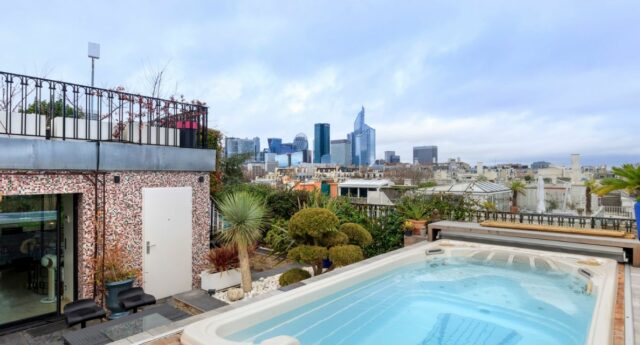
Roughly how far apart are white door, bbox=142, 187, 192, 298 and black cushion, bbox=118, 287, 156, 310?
1.27 meters

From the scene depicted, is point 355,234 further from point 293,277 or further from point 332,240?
point 293,277

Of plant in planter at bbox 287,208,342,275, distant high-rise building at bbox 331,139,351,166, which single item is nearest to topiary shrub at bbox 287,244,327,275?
plant in planter at bbox 287,208,342,275

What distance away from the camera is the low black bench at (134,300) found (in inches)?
185

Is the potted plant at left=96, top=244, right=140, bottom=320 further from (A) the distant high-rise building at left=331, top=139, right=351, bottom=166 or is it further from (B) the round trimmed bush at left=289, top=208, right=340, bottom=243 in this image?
(A) the distant high-rise building at left=331, top=139, right=351, bottom=166

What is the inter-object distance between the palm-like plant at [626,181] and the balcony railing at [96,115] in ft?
26.0

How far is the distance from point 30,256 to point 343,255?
16.3ft

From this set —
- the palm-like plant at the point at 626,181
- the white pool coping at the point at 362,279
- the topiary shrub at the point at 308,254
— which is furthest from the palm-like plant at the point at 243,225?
the palm-like plant at the point at 626,181

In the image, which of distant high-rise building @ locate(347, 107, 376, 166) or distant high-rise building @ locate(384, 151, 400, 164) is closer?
distant high-rise building @ locate(384, 151, 400, 164)

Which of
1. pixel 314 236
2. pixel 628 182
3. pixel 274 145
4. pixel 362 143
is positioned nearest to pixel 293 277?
pixel 314 236

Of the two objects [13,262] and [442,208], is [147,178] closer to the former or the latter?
[13,262]

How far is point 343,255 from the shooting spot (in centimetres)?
598

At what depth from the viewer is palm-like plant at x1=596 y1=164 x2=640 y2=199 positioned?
20.5 feet

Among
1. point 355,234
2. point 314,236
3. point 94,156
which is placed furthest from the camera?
point 355,234

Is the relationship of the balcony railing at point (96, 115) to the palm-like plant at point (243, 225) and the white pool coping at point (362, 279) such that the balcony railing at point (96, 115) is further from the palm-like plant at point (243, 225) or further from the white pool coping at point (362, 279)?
the white pool coping at point (362, 279)
